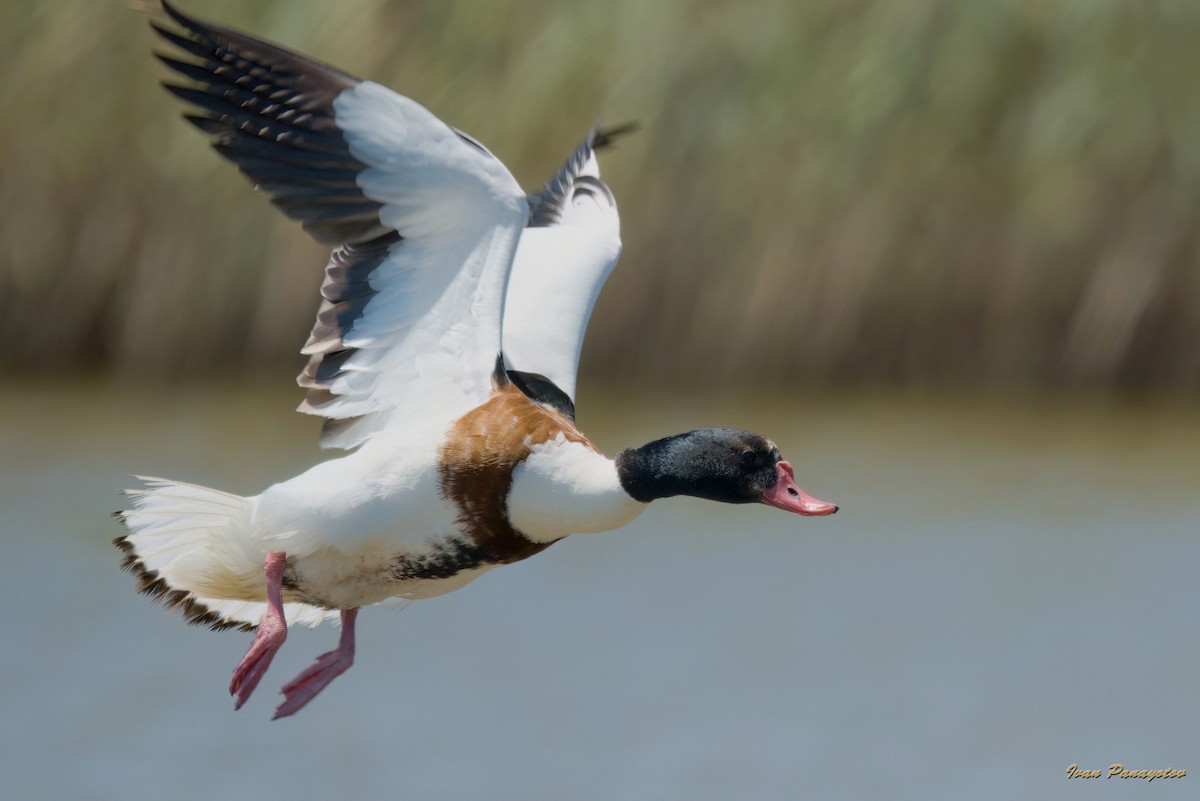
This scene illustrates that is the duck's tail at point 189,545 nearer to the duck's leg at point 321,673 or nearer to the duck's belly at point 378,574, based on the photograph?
the duck's belly at point 378,574

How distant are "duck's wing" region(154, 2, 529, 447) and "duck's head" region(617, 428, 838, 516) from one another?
544 mm

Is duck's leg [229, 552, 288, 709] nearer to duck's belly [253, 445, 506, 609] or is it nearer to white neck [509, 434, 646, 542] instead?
duck's belly [253, 445, 506, 609]

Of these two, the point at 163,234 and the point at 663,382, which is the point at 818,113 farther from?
the point at 163,234

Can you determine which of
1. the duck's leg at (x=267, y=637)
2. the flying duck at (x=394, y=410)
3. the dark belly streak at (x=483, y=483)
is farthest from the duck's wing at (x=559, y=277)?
the duck's leg at (x=267, y=637)

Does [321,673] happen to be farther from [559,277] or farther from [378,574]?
[559,277]

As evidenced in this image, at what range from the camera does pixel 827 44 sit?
30.5 feet

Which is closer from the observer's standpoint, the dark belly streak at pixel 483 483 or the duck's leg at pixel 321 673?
the dark belly streak at pixel 483 483

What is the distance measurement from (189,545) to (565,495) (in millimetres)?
1163

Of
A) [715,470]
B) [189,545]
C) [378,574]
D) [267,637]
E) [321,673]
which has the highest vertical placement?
[715,470]

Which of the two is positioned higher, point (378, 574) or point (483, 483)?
point (483, 483)

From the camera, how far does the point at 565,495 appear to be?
220 inches

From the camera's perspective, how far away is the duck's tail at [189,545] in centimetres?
598

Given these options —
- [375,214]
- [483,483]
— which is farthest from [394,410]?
[375,214]

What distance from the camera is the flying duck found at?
18.4ft
